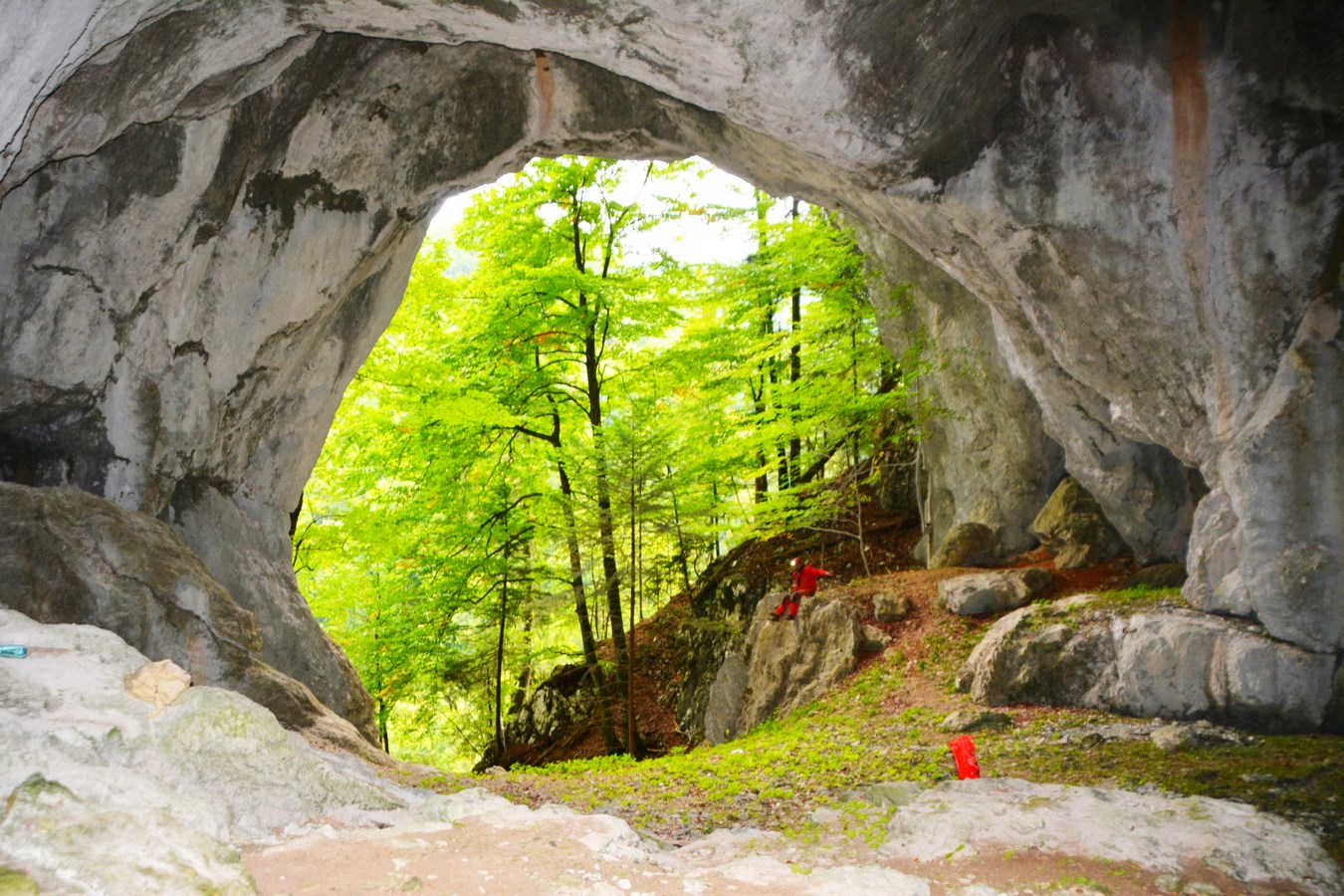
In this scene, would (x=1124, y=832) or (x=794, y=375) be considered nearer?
(x=1124, y=832)

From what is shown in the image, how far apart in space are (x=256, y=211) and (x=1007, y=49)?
7627 mm

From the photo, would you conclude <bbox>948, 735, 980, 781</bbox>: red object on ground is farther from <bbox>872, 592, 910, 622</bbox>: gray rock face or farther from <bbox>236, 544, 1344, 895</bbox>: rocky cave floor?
<bbox>872, 592, 910, 622</bbox>: gray rock face

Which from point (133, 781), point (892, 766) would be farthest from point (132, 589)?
point (892, 766)

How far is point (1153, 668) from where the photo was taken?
8352 millimetres

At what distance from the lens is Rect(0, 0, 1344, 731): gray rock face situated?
704cm

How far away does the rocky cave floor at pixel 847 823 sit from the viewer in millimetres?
4238

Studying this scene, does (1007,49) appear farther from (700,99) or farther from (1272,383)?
(1272,383)

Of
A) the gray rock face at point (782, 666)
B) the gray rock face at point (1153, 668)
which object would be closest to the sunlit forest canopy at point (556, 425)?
the gray rock face at point (782, 666)

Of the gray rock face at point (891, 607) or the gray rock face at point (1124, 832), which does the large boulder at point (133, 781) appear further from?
the gray rock face at point (891, 607)

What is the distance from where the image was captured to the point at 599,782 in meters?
9.16

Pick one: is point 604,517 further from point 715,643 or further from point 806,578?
point 715,643

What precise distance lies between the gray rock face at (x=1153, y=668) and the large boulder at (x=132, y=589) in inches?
276

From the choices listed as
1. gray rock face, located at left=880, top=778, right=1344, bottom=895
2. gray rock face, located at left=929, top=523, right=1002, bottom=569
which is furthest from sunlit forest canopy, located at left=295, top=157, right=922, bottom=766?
gray rock face, located at left=880, top=778, right=1344, bottom=895

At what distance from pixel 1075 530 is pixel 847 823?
8.42 m
